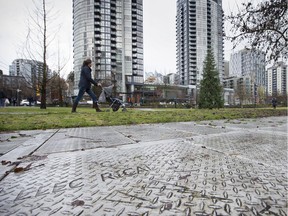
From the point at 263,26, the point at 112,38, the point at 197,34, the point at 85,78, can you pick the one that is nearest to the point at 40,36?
the point at 85,78

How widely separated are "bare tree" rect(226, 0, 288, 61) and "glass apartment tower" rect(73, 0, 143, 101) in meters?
70.1

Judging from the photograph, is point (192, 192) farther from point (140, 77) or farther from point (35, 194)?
point (140, 77)

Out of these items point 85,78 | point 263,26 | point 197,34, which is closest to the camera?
point 263,26

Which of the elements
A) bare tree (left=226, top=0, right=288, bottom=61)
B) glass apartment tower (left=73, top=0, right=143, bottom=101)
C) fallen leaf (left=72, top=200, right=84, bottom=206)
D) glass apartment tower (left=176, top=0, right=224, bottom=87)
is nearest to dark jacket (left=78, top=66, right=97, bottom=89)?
bare tree (left=226, top=0, right=288, bottom=61)

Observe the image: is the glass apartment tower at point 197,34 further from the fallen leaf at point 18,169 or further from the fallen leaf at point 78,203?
the fallen leaf at point 78,203

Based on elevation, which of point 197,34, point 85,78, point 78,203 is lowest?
point 78,203

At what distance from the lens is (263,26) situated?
6.33 meters

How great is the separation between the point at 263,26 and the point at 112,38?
81.6 m

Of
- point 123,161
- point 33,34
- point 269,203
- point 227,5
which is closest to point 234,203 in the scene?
point 269,203

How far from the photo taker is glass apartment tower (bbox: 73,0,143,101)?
78375 millimetres

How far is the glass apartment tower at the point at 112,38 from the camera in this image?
78.4 m

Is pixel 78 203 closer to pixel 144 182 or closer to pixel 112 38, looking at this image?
pixel 144 182

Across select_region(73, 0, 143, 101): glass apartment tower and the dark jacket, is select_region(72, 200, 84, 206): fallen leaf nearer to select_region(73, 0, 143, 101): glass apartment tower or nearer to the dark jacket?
the dark jacket

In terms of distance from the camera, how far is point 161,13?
93438 millimetres
